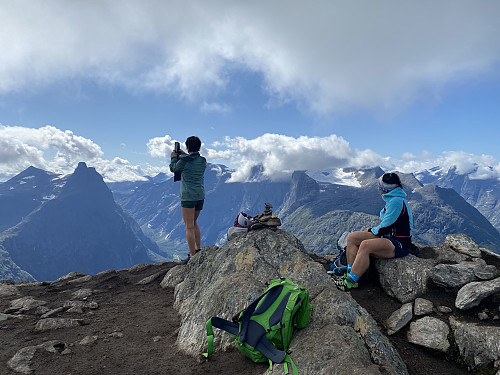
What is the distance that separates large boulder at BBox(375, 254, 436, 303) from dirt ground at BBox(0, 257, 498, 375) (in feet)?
1.23

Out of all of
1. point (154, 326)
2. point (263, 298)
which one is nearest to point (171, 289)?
point (154, 326)

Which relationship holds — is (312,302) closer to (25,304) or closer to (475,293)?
(475,293)

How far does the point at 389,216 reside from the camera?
10.9 metres

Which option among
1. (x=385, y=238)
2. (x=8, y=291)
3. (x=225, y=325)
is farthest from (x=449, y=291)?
(x=8, y=291)

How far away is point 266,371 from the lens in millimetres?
6387

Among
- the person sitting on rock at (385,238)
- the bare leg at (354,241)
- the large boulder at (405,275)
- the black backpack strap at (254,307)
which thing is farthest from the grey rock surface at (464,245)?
the black backpack strap at (254,307)

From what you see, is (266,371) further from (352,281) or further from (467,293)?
(467,293)

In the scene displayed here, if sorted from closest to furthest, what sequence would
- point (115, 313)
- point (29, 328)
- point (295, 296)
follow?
point (295, 296)
point (29, 328)
point (115, 313)

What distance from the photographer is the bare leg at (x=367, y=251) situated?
10555 millimetres

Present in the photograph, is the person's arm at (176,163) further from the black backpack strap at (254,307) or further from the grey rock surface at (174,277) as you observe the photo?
the black backpack strap at (254,307)

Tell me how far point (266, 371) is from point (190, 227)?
9.29 m

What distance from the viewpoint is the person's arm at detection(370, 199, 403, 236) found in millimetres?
10773

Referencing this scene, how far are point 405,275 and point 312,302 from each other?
15.1 ft

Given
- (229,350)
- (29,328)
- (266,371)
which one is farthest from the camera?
(29,328)
